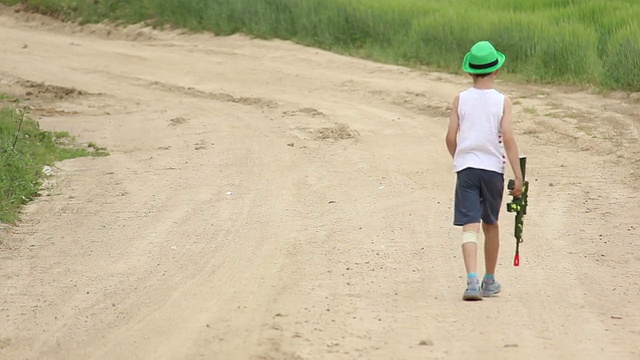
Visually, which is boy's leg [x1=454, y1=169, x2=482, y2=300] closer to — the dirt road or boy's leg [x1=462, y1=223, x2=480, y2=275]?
boy's leg [x1=462, y1=223, x2=480, y2=275]

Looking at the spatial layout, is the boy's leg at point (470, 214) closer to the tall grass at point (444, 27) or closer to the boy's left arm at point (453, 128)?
the boy's left arm at point (453, 128)

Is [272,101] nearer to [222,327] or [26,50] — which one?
[26,50]

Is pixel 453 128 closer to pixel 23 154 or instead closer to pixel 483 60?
pixel 483 60

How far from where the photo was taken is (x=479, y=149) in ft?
22.9

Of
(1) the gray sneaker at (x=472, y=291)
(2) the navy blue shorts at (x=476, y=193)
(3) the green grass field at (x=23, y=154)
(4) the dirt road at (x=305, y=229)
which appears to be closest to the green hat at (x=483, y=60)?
(2) the navy blue shorts at (x=476, y=193)

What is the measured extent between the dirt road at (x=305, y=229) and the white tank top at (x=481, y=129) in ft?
2.68

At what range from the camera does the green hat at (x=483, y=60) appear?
689cm

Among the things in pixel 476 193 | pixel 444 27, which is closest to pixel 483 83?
pixel 476 193

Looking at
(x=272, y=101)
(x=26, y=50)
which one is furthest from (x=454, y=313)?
(x=26, y=50)

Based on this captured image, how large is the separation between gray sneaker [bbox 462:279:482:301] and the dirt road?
0.12 m

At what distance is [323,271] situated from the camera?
7.71 metres

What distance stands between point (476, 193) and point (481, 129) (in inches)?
15.4

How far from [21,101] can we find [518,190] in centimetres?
1120

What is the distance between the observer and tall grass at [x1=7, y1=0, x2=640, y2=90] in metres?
16.4
